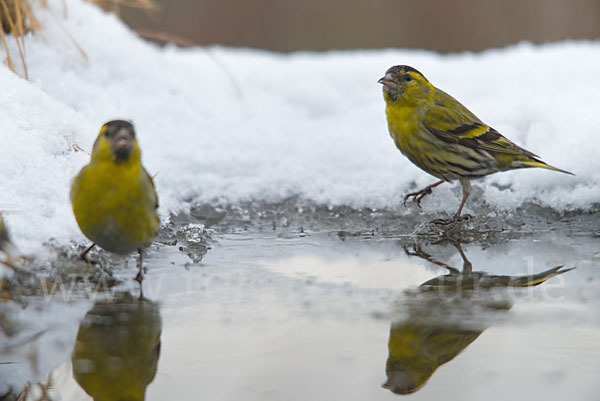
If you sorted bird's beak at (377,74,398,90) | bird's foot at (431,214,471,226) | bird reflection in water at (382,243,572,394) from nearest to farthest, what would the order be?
1. bird reflection in water at (382,243,572,394)
2. bird's foot at (431,214,471,226)
3. bird's beak at (377,74,398,90)

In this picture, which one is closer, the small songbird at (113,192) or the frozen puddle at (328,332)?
the frozen puddle at (328,332)

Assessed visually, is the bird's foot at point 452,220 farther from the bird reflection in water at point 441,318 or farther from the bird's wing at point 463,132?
the bird reflection in water at point 441,318

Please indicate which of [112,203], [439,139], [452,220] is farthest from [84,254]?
[439,139]

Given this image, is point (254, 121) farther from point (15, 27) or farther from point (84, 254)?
point (84, 254)

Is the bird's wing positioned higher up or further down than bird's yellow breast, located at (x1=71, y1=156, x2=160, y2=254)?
higher up

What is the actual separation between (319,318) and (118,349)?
2.82 feet

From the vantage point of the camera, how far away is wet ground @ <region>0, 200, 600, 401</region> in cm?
251

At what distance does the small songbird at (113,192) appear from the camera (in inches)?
137

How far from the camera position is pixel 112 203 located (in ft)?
11.5

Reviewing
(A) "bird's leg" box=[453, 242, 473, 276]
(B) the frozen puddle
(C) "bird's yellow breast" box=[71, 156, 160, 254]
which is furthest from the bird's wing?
(C) "bird's yellow breast" box=[71, 156, 160, 254]

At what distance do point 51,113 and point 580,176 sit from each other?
12.0 feet

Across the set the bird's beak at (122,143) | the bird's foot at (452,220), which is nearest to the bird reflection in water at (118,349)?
the bird's beak at (122,143)

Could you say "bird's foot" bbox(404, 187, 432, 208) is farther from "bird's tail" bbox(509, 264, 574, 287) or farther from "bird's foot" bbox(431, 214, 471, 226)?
"bird's tail" bbox(509, 264, 574, 287)

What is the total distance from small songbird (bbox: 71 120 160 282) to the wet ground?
0.26 m
